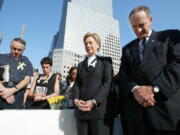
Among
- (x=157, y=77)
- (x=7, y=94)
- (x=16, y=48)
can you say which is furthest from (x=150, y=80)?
(x=16, y=48)

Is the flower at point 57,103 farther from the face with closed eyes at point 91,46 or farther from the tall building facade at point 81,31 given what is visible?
the tall building facade at point 81,31

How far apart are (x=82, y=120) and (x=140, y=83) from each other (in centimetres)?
66

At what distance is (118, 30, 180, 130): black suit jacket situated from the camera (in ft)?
4.60

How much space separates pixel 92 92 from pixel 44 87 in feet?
4.51

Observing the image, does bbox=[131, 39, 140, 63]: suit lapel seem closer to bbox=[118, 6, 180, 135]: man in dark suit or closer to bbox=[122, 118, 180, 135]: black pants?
bbox=[118, 6, 180, 135]: man in dark suit

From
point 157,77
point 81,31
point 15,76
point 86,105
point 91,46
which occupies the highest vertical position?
point 81,31

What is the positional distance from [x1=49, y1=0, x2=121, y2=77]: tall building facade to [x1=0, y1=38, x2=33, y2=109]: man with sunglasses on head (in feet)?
250

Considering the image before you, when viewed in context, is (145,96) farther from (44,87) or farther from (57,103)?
(44,87)

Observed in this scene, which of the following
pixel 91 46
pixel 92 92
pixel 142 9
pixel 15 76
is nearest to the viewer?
pixel 142 9

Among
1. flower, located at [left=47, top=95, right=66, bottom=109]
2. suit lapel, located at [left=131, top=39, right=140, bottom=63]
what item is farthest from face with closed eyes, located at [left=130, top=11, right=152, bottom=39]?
flower, located at [left=47, top=95, right=66, bottom=109]

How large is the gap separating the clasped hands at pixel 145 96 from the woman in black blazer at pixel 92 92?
0.39m

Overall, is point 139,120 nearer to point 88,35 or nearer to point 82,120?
point 82,120

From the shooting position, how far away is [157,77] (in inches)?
57.3

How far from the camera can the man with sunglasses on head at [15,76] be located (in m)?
2.39
